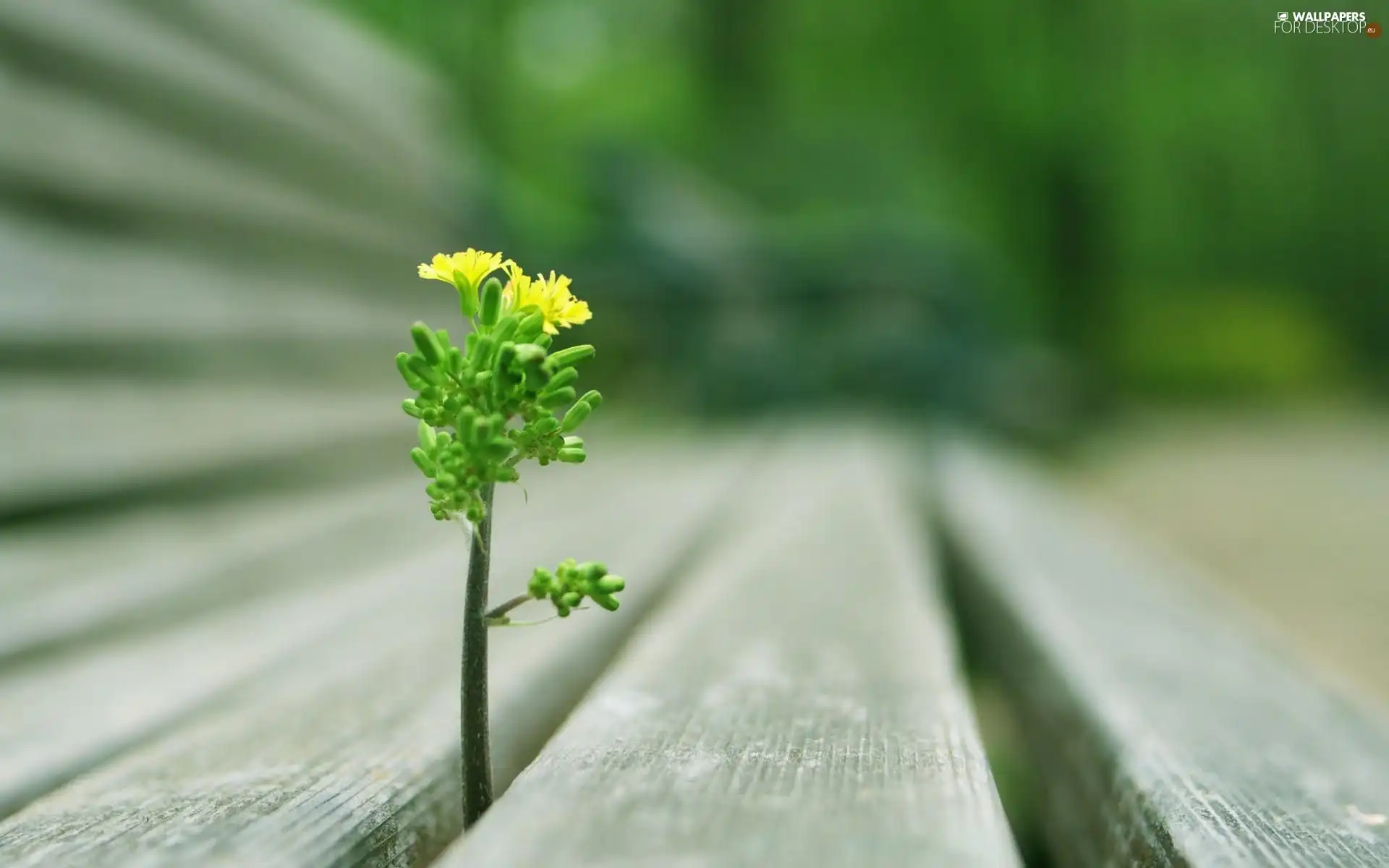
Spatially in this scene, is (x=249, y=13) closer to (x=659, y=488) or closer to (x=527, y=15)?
(x=659, y=488)

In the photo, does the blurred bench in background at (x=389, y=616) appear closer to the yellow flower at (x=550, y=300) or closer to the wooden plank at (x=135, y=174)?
the wooden plank at (x=135, y=174)

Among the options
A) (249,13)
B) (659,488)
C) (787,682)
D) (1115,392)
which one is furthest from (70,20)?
(1115,392)

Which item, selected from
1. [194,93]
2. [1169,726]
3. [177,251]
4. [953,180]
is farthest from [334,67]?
[953,180]

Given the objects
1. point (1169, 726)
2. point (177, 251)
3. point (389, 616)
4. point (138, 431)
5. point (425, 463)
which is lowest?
point (1169, 726)

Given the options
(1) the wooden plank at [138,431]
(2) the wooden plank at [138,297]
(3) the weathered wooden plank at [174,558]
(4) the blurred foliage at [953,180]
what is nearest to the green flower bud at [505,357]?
(3) the weathered wooden plank at [174,558]

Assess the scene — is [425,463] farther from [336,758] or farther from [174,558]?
[174,558]

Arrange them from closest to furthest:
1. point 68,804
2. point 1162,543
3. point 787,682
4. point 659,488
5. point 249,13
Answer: point 68,804
point 787,682
point 659,488
point 249,13
point 1162,543
